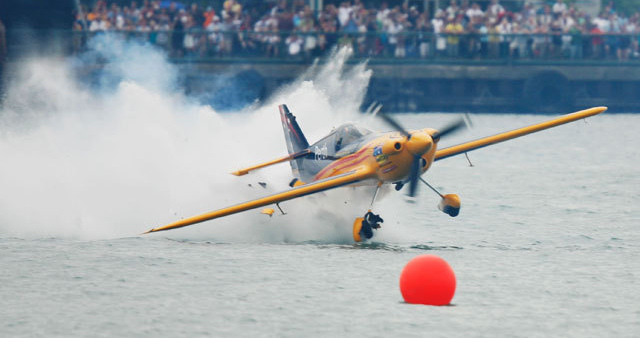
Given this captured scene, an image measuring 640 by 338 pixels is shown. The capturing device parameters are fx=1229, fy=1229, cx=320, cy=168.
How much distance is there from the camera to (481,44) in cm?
4831

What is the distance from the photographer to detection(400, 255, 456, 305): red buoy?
16.1 m

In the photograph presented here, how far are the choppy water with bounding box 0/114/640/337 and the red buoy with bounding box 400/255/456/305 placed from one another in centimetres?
21

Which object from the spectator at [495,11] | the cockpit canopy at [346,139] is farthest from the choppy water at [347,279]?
the spectator at [495,11]

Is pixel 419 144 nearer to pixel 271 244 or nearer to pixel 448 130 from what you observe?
pixel 448 130

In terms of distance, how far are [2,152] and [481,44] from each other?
2488 cm

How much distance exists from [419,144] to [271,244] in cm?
356

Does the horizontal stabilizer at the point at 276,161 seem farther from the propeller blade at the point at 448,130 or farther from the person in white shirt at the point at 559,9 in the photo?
the person in white shirt at the point at 559,9

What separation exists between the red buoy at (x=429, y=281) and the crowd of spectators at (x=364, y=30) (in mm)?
30030

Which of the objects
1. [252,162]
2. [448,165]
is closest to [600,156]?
[448,165]

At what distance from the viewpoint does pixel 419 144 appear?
19.5 metres

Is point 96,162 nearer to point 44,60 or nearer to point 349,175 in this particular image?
point 349,175

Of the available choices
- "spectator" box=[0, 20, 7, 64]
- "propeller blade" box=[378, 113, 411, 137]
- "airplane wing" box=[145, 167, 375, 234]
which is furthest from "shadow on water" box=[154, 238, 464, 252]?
"spectator" box=[0, 20, 7, 64]

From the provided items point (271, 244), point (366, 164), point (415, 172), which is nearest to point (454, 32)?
point (271, 244)

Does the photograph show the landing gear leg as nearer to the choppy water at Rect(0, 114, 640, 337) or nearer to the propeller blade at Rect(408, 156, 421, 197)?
the choppy water at Rect(0, 114, 640, 337)
